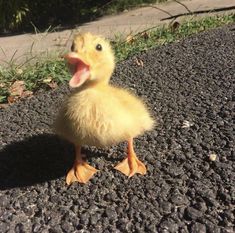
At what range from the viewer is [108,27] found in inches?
243

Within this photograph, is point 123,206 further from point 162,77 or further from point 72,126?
point 162,77

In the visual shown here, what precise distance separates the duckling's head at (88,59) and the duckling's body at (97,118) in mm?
85

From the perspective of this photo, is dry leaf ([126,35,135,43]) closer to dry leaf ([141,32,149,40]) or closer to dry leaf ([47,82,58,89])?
dry leaf ([141,32,149,40])

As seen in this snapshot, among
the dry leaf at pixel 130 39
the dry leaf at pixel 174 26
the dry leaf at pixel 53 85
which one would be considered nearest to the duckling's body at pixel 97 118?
the dry leaf at pixel 53 85

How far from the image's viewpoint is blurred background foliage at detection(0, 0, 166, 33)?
7.03m

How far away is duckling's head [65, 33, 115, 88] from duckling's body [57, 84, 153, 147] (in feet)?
0.28

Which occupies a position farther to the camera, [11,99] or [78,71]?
[11,99]

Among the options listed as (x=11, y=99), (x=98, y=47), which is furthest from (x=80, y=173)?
(x=11, y=99)

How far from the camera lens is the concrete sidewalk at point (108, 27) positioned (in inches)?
207

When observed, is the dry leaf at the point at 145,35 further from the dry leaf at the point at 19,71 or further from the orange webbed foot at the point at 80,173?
the orange webbed foot at the point at 80,173

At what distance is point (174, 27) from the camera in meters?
4.90

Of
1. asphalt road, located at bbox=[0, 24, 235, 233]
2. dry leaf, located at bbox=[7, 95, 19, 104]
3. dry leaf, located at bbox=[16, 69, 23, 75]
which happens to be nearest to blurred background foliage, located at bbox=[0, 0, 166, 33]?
dry leaf, located at bbox=[16, 69, 23, 75]

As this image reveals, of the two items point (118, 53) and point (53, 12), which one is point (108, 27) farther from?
point (118, 53)

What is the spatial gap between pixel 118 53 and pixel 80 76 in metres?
2.25
